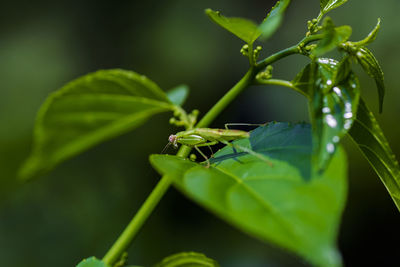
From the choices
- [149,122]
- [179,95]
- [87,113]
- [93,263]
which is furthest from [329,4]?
[149,122]

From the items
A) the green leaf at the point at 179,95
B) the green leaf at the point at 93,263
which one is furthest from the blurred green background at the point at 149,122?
the green leaf at the point at 93,263

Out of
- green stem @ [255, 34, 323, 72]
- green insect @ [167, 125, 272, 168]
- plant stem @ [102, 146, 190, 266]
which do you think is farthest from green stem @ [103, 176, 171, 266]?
green stem @ [255, 34, 323, 72]

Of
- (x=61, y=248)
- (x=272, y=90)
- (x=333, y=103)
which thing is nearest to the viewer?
(x=333, y=103)

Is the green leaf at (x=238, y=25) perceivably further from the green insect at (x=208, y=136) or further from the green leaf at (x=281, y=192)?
the green insect at (x=208, y=136)

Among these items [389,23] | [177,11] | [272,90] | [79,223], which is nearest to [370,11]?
[389,23]

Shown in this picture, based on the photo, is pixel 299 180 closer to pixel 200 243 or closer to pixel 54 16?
pixel 200 243

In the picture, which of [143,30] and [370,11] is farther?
[143,30]
